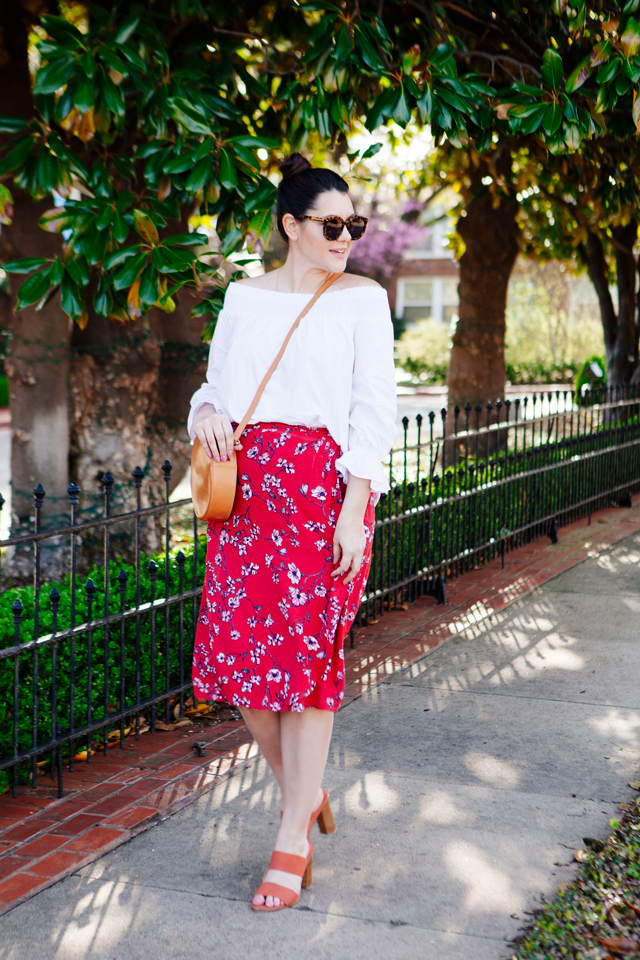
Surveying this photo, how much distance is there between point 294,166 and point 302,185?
85 mm

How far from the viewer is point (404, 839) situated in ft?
9.79

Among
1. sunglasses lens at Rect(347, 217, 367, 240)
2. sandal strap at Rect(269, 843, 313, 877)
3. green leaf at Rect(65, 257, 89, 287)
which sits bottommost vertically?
sandal strap at Rect(269, 843, 313, 877)

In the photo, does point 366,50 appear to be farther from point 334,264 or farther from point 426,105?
point 334,264

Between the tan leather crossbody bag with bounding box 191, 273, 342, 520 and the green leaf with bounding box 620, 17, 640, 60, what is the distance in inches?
96.9

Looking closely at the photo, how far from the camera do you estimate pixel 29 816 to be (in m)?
3.24

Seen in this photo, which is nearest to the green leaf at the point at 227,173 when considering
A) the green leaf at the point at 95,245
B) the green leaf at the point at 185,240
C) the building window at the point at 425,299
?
the green leaf at the point at 185,240

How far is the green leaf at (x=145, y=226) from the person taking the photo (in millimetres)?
4023

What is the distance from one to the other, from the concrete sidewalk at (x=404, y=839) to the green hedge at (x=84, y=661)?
67 centimetres

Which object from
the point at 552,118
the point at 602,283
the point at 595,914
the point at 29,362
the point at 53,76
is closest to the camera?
the point at 595,914

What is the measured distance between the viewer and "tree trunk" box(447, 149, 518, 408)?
9594 mm

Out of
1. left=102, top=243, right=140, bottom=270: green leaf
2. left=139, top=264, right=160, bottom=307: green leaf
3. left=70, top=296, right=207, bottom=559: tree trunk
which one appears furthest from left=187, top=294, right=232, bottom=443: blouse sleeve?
left=70, top=296, right=207, bottom=559: tree trunk

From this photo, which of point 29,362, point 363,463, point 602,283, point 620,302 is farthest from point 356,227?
point 620,302

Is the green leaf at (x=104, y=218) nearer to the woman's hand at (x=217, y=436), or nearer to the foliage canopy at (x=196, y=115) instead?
the foliage canopy at (x=196, y=115)

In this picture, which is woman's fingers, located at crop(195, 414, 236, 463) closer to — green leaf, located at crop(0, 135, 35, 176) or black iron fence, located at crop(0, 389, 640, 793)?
black iron fence, located at crop(0, 389, 640, 793)
